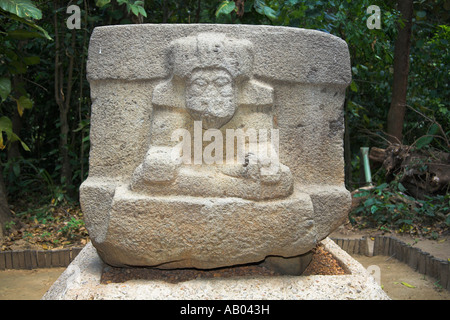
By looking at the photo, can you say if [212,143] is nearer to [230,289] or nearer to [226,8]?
[230,289]

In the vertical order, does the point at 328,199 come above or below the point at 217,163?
below

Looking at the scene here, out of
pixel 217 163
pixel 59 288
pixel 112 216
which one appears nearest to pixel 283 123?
pixel 217 163

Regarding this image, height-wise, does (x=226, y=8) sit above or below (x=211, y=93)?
above

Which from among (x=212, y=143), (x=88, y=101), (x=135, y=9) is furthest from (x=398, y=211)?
(x=88, y=101)

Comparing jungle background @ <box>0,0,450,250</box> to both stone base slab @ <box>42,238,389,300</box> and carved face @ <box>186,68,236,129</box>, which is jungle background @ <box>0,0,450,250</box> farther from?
stone base slab @ <box>42,238,389,300</box>

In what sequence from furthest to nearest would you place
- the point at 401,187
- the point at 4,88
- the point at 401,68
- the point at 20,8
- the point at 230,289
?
the point at 401,68, the point at 401,187, the point at 4,88, the point at 20,8, the point at 230,289

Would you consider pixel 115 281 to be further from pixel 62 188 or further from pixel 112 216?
pixel 62 188

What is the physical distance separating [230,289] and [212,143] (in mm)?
687

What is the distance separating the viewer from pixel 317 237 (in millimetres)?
2240

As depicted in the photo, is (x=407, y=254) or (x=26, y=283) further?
(x=407, y=254)

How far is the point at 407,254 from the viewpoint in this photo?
3.37 m

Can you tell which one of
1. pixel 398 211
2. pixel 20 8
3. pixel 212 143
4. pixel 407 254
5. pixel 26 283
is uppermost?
pixel 20 8
